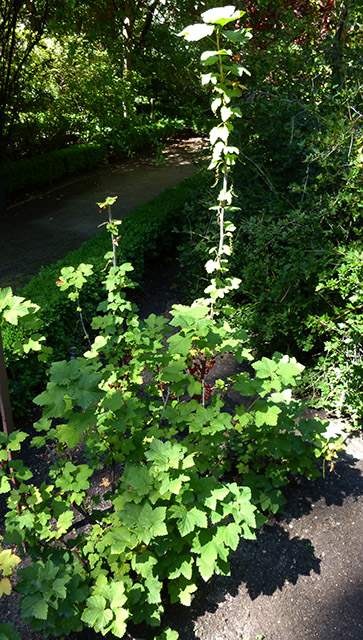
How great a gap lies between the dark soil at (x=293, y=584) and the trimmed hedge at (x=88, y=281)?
5.36 ft

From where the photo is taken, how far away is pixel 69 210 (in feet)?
27.8

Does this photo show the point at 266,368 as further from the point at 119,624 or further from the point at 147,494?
the point at 119,624

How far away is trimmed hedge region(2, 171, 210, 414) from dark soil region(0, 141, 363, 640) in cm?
164

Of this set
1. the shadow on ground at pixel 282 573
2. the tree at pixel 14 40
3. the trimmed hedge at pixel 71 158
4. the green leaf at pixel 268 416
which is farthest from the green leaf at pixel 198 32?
the tree at pixel 14 40

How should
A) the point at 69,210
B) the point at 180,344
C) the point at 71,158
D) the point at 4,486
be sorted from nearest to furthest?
the point at 4,486 < the point at 180,344 < the point at 69,210 < the point at 71,158

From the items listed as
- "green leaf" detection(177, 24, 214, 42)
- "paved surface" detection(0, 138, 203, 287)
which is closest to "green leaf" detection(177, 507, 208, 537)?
"green leaf" detection(177, 24, 214, 42)

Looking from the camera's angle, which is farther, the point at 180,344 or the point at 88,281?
the point at 88,281

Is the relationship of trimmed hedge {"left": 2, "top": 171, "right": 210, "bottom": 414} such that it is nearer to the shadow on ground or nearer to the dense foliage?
the dense foliage

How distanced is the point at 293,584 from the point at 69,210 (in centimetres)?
750

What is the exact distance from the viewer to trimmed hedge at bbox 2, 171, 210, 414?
11.7 feet

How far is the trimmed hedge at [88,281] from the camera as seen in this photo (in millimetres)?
3557

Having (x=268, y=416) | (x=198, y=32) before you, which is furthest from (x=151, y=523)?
(x=198, y=32)

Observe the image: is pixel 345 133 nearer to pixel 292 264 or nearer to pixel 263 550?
pixel 292 264

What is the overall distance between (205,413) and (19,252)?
216 inches
